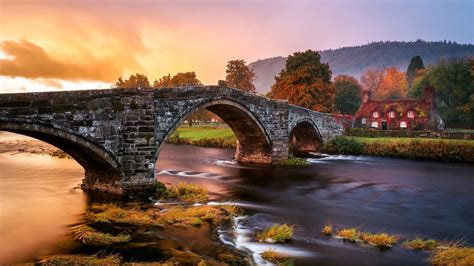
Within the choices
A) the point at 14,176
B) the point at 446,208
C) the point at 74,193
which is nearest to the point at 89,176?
the point at 74,193

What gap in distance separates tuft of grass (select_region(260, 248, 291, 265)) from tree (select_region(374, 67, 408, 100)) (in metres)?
95.8

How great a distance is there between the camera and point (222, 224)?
49.6 feet

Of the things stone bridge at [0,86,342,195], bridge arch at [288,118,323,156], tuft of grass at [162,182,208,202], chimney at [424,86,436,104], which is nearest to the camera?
stone bridge at [0,86,342,195]

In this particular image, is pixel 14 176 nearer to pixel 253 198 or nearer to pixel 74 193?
pixel 74 193

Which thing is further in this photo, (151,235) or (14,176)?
(14,176)

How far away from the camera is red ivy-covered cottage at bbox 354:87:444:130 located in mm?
58938

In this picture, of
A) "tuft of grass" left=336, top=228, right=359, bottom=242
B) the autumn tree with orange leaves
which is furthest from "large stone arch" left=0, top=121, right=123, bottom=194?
the autumn tree with orange leaves

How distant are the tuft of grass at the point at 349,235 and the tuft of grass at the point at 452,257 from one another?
246 cm

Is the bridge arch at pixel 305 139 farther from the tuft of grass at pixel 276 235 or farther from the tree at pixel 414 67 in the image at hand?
the tree at pixel 414 67

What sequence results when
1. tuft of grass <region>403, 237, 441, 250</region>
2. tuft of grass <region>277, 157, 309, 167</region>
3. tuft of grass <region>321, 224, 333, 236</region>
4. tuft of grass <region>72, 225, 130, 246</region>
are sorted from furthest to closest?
tuft of grass <region>277, 157, 309, 167</region>, tuft of grass <region>321, 224, 333, 236</region>, tuft of grass <region>72, 225, 130, 246</region>, tuft of grass <region>403, 237, 441, 250</region>

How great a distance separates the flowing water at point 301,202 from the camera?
1271cm

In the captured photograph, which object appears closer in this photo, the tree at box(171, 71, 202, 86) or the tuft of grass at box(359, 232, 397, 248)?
the tuft of grass at box(359, 232, 397, 248)

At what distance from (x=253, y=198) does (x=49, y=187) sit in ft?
38.2

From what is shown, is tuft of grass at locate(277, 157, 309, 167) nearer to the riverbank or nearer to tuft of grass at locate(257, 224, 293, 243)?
the riverbank
